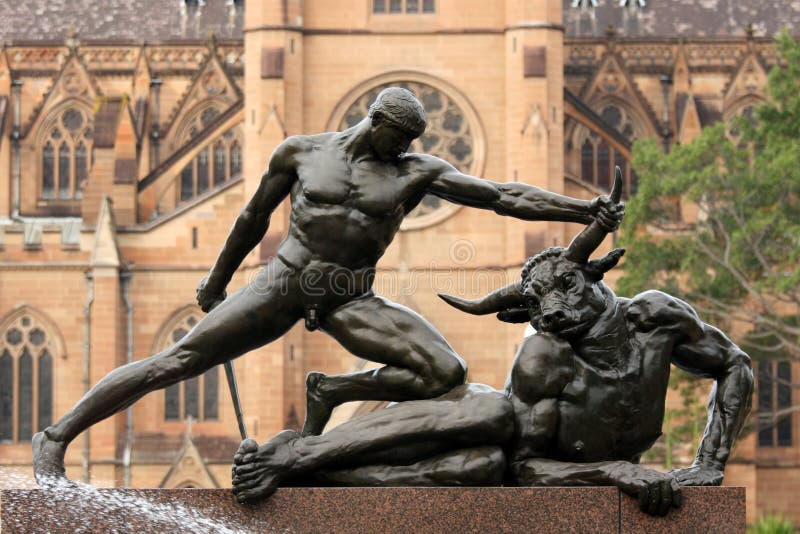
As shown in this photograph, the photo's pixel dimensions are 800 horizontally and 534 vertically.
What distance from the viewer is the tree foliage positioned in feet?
116

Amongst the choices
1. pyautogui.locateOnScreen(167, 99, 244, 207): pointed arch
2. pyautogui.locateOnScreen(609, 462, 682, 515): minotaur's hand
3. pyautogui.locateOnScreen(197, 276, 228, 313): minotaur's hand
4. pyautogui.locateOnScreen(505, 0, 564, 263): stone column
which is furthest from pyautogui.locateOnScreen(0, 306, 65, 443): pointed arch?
pyautogui.locateOnScreen(609, 462, 682, 515): minotaur's hand

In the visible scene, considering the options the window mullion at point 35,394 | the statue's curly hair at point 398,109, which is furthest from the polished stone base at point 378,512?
the window mullion at point 35,394

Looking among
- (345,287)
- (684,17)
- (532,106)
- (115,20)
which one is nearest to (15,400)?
(532,106)

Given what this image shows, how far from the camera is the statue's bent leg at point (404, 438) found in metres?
9.73

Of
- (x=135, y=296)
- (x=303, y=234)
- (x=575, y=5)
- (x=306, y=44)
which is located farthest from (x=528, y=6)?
(x=303, y=234)

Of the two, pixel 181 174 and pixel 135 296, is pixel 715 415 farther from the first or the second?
pixel 181 174

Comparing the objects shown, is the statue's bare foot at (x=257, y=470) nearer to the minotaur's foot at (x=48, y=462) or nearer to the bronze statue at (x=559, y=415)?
the bronze statue at (x=559, y=415)

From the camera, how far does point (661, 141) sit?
48.4m

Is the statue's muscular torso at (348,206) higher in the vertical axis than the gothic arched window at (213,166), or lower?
higher

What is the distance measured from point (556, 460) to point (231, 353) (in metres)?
1.88

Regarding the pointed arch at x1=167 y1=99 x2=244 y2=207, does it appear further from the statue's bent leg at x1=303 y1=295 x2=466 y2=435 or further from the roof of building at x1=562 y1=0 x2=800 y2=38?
the statue's bent leg at x1=303 y1=295 x2=466 y2=435

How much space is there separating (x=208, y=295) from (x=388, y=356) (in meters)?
1.32

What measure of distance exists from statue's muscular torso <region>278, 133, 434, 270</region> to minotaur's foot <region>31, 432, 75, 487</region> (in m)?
1.63

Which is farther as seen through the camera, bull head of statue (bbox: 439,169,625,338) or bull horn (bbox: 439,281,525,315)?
bull horn (bbox: 439,281,525,315)
